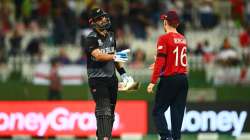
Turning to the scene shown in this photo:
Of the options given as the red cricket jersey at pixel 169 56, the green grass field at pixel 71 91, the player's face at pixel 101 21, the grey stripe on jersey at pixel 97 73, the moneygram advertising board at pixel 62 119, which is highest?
the player's face at pixel 101 21

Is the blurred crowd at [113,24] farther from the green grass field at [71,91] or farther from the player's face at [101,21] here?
the player's face at [101,21]

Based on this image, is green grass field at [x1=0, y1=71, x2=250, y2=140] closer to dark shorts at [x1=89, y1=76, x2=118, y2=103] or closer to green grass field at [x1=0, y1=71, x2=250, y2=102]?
green grass field at [x1=0, y1=71, x2=250, y2=102]

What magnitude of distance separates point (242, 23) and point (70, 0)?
6029 mm

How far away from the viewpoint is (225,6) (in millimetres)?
29828

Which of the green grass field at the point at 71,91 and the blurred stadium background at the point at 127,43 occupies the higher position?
the blurred stadium background at the point at 127,43

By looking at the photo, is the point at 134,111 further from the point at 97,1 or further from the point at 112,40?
the point at 97,1

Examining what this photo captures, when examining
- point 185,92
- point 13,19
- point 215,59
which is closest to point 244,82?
point 215,59

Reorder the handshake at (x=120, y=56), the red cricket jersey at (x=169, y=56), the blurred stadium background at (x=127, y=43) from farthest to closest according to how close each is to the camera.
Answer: the blurred stadium background at (x=127, y=43) < the handshake at (x=120, y=56) < the red cricket jersey at (x=169, y=56)

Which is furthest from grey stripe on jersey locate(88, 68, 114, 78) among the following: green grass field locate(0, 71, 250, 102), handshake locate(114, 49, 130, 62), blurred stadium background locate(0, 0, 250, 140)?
green grass field locate(0, 71, 250, 102)

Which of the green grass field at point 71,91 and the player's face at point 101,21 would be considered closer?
the player's face at point 101,21

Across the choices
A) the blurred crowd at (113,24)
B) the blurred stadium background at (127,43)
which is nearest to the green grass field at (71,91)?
the blurred stadium background at (127,43)

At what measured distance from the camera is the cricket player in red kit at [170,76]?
13297 mm

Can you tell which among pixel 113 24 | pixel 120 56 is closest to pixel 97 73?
pixel 120 56

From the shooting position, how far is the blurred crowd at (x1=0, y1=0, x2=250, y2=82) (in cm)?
2694
